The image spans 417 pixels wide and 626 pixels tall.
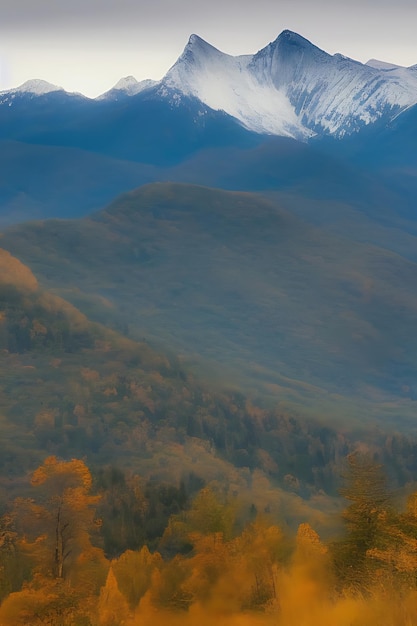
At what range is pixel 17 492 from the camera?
525 ft

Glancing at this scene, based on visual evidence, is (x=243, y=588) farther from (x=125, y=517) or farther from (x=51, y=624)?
(x=125, y=517)

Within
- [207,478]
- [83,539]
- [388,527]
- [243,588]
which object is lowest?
[207,478]

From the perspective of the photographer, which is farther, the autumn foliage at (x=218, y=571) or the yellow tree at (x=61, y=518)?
the yellow tree at (x=61, y=518)

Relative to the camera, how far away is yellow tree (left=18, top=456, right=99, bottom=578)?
8369 centimetres

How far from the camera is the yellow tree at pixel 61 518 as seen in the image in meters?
83.7

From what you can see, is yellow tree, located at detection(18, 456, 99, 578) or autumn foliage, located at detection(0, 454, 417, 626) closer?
autumn foliage, located at detection(0, 454, 417, 626)

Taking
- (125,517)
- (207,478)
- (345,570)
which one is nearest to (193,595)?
(345,570)

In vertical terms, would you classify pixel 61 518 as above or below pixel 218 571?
below

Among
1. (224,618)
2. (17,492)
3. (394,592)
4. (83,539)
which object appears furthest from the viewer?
(17,492)

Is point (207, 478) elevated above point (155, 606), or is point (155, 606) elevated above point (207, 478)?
point (155, 606)

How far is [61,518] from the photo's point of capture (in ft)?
279

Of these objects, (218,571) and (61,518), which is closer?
(218,571)

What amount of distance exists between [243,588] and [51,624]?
19.1m

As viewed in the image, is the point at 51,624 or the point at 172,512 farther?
the point at 172,512
